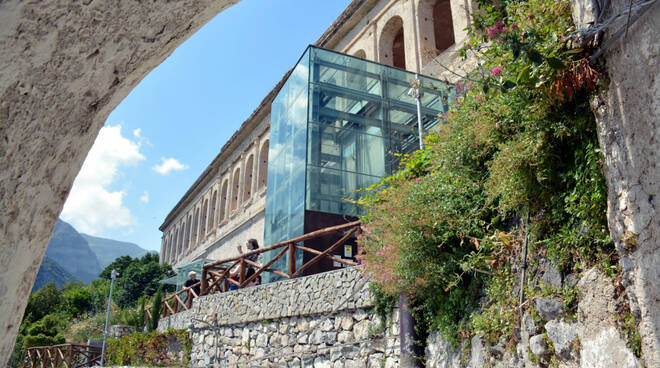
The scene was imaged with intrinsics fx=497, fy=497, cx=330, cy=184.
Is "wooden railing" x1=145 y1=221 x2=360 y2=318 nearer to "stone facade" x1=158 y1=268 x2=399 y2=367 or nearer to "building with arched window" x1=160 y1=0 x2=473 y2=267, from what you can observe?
"stone facade" x1=158 y1=268 x2=399 y2=367

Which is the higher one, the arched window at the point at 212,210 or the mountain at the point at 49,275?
the mountain at the point at 49,275

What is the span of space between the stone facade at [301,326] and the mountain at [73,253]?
565ft

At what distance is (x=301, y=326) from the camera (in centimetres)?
717

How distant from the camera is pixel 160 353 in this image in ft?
36.9

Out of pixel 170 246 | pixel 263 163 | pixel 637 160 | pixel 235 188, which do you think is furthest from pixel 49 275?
pixel 637 160

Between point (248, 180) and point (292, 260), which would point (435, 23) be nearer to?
point (248, 180)

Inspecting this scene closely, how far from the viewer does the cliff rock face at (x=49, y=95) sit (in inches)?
49.3

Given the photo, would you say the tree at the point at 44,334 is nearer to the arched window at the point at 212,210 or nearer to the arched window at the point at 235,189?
the arched window at the point at 212,210

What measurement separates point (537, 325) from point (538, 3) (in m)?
2.54

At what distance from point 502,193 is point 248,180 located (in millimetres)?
20261

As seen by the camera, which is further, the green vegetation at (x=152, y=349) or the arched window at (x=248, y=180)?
the arched window at (x=248, y=180)

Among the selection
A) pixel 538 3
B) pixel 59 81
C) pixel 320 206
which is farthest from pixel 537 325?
pixel 320 206

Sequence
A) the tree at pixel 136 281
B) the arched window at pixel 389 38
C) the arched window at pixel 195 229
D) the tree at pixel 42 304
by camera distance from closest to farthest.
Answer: the arched window at pixel 389 38
the tree at pixel 42 304
the arched window at pixel 195 229
the tree at pixel 136 281

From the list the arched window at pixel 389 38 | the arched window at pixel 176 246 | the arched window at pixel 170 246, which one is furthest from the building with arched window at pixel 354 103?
the arched window at pixel 170 246
